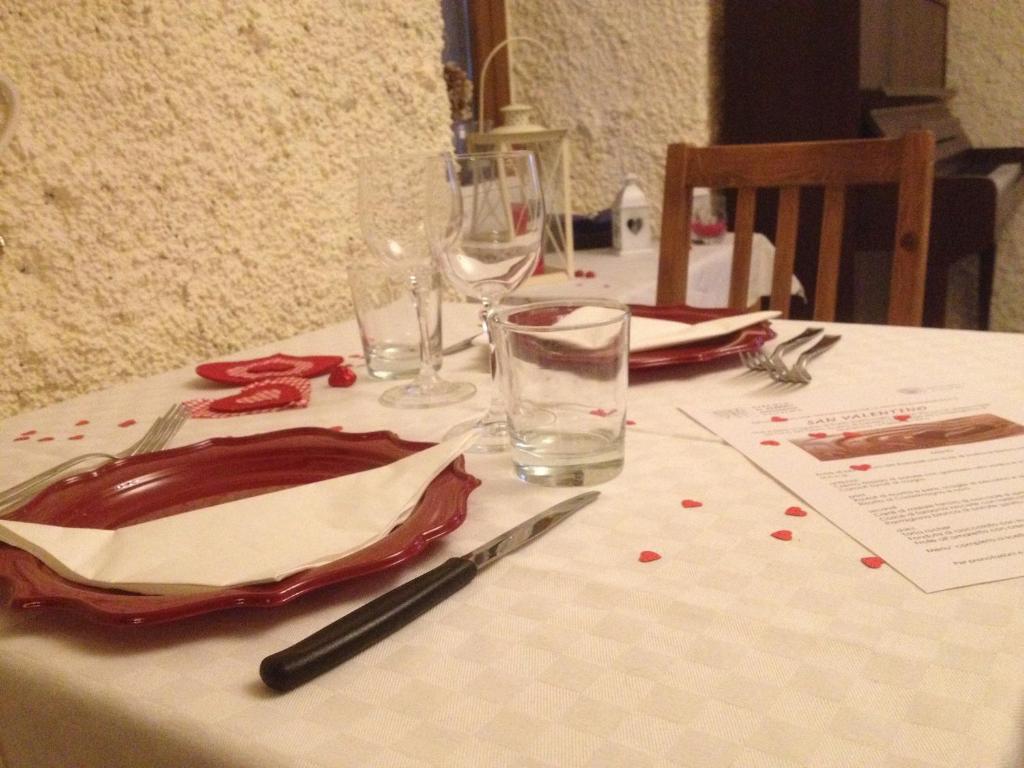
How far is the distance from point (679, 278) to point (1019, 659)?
1.08 m

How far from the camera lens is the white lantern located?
2.41 metres

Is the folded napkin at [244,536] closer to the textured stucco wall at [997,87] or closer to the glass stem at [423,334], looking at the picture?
the glass stem at [423,334]

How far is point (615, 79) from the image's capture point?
261 centimetres

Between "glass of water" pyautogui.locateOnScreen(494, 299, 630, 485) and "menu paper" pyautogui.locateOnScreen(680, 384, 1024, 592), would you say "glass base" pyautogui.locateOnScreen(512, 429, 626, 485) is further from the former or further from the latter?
"menu paper" pyautogui.locateOnScreen(680, 384, 1024, 592)

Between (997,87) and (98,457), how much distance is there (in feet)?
11.6

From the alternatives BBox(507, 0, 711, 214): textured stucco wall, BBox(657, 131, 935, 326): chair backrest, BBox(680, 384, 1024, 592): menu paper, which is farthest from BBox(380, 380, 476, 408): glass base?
BBox(507, 0, 711, 214): textured stucco wall

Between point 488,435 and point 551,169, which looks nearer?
point 488,435

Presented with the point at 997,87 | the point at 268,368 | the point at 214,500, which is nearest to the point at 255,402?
the point at 268,368

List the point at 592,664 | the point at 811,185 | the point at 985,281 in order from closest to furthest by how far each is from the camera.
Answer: the point at 592,664
the point at 811,185
the point at 985,281

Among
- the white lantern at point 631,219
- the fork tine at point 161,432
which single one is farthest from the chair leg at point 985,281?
the fork tine at point 161,432

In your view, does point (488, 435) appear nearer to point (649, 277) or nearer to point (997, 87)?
point (649, 277)

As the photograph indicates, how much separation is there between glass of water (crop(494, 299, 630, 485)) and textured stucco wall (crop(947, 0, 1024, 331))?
10.6ft

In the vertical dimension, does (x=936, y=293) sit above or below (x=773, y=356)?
below

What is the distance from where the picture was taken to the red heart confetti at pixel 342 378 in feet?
2.94
